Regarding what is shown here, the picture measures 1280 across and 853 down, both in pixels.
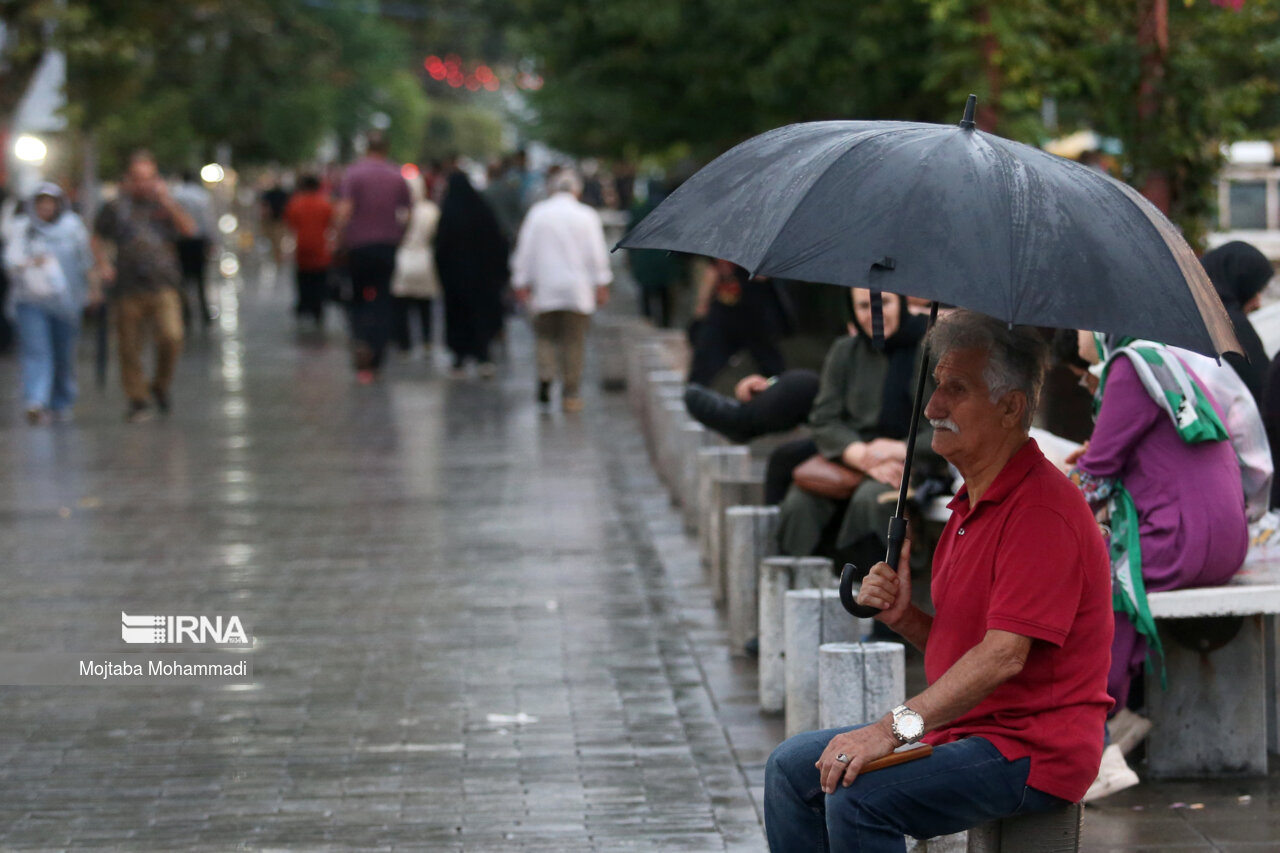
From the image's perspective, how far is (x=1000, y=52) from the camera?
11352 millimetres

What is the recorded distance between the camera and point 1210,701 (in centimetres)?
590

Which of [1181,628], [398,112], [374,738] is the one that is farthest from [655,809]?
[398,112]

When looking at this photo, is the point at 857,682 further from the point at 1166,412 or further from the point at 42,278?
the point at 42,278

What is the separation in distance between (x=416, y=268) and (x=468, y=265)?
1.36 m

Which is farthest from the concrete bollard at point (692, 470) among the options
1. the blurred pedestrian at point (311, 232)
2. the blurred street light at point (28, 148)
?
the blurred street light at point (28, 148)

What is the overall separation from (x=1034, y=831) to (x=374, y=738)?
302 cm

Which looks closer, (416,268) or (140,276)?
(140,276)

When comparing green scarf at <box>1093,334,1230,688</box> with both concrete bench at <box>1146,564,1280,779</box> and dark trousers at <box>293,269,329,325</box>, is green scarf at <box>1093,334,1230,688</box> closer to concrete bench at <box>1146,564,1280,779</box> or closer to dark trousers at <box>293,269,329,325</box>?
concrete bench at <box>1146,564,1280,779</box>

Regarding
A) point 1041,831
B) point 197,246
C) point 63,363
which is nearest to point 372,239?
point 63,363

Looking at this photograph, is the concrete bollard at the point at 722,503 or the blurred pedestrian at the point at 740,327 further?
the blurred pedestrian at the point at 740,327

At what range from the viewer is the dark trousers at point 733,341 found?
11266 millimetres

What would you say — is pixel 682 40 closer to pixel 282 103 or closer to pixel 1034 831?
pixel 1034 831

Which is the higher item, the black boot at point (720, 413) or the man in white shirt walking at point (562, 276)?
the man in white shirt walking at point (562, 276)

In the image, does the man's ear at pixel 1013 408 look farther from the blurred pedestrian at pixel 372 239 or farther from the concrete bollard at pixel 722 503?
the blurred pedestrian at pixel 372 239
